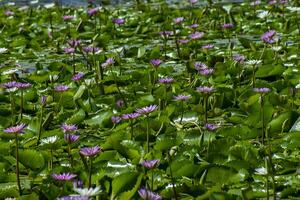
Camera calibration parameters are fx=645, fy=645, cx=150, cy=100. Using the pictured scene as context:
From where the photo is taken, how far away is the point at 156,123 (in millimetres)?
2463

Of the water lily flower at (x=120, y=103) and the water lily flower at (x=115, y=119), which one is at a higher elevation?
the water lily flower at (x=115, y=119)

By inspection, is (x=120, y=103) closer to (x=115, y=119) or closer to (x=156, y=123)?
(x=115, y=119)

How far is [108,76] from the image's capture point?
139 inches

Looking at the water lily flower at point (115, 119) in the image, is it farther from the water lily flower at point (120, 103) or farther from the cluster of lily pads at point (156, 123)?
the water lily flower at point (120, 103)

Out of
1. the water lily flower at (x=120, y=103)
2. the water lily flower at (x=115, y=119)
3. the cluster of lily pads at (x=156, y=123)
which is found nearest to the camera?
the cluster of lily pads at (x=156, y=123)

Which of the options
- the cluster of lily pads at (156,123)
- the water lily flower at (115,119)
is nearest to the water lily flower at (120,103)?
the cluster of lily pads at (156,123)

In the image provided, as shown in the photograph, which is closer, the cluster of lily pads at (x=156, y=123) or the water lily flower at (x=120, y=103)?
the cluster of lily pads at (x=156, y=123)

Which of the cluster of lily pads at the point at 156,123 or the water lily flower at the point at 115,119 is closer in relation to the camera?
the cluster of lily pads at the point at 156,123

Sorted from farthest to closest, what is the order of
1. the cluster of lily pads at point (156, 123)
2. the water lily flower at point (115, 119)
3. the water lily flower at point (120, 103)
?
the water lily flower at point (120, 103)
the water lily flower at point (115, 119)
the cluster of lily pads at point (156, 123)

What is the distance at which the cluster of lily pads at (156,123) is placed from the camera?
6.05ft

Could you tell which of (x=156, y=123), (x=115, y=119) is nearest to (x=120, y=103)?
(x=115, y=119)

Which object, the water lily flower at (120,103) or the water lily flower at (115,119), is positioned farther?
the water lily flower at (120,103)

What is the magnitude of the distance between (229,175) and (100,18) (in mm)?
4359

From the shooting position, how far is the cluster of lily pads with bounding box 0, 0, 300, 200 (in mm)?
1843
